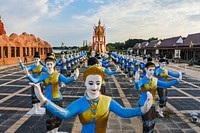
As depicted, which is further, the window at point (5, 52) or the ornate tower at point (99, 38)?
the ornate tower at point (99, 38)

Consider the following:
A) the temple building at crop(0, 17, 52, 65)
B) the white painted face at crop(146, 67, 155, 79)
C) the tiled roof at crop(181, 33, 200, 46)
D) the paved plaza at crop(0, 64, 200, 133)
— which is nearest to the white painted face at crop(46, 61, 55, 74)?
the paved plaza at crop(0, 64, 200, 133)

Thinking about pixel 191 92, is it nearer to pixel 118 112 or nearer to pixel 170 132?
pixel 170 132

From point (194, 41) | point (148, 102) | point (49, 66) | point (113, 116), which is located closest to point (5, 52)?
point (113, 116)

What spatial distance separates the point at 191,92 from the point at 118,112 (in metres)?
9.18

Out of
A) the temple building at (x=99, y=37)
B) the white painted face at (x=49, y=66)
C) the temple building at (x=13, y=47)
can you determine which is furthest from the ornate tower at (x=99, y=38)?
the white painted face at (x=49, y=66)

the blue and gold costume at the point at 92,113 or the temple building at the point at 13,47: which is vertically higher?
the temple building at the point at 13,47

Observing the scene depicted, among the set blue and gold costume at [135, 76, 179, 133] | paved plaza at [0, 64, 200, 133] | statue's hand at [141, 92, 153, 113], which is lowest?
paved plaza at [0, 64, 200, 133]

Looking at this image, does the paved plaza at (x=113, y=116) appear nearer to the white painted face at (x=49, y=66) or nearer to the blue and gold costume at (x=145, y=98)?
the blue and gold costume at (x=145, y=98)

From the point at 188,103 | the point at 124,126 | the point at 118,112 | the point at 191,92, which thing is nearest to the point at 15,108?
the point at 124,126

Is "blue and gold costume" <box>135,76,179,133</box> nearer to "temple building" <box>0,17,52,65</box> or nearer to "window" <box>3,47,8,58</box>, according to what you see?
"temple building" <box>0,17,52,65</box>

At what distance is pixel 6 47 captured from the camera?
2317 centimetres

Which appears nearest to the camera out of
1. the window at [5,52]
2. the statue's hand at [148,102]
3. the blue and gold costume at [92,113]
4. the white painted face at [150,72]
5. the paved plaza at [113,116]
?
the statue's hand at [148,102]

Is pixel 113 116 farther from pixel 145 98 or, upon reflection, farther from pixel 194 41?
pixel 194 41

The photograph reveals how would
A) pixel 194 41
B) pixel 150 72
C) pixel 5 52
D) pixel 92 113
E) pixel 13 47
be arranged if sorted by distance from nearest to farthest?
pixel 92 113
pixel 150 72
pixel 5 52
pixel 13 47
pixel 194 41
